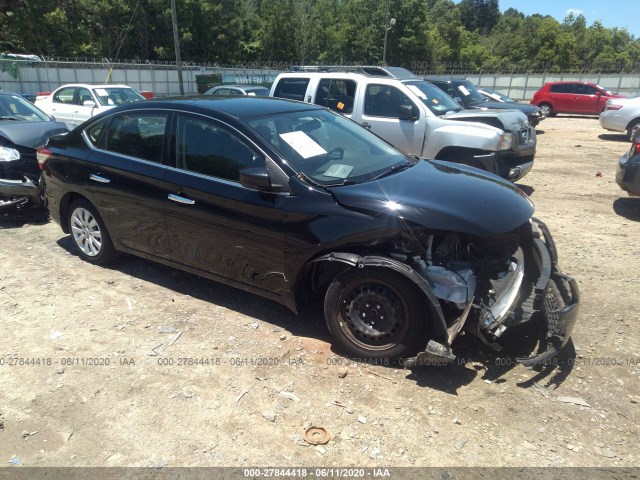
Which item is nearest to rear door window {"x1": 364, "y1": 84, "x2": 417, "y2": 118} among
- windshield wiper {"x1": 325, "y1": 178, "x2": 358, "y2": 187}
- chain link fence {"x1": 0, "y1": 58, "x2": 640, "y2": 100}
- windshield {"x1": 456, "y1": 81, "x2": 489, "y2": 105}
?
windshield wiper {"x1": 325, "y1": 178, "x2": 358, "y2": 187}

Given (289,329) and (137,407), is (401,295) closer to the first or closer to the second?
(289,329)

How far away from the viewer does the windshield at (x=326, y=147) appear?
3812 millimetres

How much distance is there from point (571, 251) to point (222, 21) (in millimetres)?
55387

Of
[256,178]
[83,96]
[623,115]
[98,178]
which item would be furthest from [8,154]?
[623,115]

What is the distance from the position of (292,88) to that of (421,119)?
2441 mm

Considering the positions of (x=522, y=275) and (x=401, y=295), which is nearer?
(x=401, y=295)

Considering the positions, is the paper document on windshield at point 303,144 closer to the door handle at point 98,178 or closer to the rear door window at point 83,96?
the door handle at point 98,178

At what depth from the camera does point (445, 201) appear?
3.46m

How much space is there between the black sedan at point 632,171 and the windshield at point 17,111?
353 inches

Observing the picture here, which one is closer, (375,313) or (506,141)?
(375,313)

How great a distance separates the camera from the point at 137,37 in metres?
48.6

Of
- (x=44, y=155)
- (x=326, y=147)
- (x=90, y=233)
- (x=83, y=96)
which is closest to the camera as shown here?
(x=326, y=147)

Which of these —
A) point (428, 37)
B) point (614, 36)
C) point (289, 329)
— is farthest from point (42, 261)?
point (614, 36)

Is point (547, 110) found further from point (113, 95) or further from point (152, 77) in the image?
point (152, 77)
